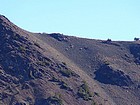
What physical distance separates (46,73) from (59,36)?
50.8 metres

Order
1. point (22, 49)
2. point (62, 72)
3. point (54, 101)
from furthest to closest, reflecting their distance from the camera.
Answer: point (22, 49) → point (62, 72) → point (54, 101)

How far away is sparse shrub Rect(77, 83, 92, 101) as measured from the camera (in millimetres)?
136875

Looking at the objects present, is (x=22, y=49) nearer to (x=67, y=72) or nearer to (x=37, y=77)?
(x=37, y=77)

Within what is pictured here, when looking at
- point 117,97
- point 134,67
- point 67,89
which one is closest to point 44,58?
point 67,89

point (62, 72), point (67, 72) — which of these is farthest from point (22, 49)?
point (67, 72)

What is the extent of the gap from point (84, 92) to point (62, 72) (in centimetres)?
1359

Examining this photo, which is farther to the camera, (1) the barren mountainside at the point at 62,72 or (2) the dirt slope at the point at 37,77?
(1) the barren mountainside at the point at 62,72

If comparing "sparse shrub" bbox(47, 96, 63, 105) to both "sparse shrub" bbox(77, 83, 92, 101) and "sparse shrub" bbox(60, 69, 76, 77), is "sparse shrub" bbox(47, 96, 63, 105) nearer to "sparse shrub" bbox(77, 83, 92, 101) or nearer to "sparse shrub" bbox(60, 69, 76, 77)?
"sparse shrub" bbox(77, 83, 92, 101)

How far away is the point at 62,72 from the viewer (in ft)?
486

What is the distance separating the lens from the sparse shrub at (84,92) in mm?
136875

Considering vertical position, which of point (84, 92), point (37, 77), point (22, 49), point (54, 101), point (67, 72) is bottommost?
point (54, 101)

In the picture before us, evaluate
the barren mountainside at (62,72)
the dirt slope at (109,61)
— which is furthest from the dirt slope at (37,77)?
the dirt slope at (109,61)

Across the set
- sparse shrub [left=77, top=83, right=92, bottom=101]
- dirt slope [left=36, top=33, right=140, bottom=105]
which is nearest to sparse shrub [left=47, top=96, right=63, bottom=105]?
sparse shrub [left=77, top=83, right=92, bottom=101]

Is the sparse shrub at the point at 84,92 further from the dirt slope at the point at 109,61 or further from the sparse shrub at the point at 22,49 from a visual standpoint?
the sparse shrub at the point at 22,49
